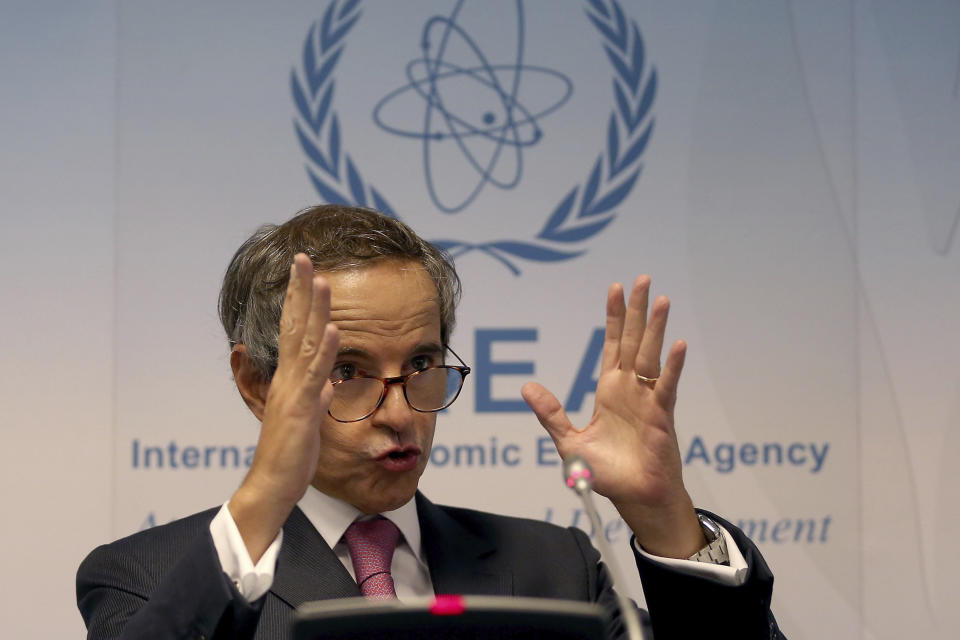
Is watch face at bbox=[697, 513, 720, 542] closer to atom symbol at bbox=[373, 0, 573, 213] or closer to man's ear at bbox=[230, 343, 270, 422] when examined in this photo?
man's ear at bbox=[230, 343, 270, 422]

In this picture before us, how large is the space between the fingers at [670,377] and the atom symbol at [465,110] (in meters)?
1.67

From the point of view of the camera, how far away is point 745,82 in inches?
128

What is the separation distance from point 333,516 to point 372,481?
0.34 feet

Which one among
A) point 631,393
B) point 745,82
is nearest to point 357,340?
point 631,393

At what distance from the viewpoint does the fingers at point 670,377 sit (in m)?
1.56

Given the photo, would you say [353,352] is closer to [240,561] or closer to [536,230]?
[240,561]

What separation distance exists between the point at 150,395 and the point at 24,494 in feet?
1.58

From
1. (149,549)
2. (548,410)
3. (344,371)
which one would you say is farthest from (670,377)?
(149,549)

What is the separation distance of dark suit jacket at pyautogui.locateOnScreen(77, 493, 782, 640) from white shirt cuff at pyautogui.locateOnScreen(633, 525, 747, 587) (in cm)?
1

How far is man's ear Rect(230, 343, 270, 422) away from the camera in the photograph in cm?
189

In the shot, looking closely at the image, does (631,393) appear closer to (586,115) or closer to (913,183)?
(586,115)

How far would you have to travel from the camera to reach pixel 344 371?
5.82 ft

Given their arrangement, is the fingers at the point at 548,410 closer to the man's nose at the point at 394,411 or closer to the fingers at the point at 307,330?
the man's nose at the point at 394,411

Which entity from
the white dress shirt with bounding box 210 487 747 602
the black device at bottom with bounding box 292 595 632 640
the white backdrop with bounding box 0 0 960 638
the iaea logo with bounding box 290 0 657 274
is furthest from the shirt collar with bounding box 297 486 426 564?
the iaea logo with bounding box 290 0 657 274
